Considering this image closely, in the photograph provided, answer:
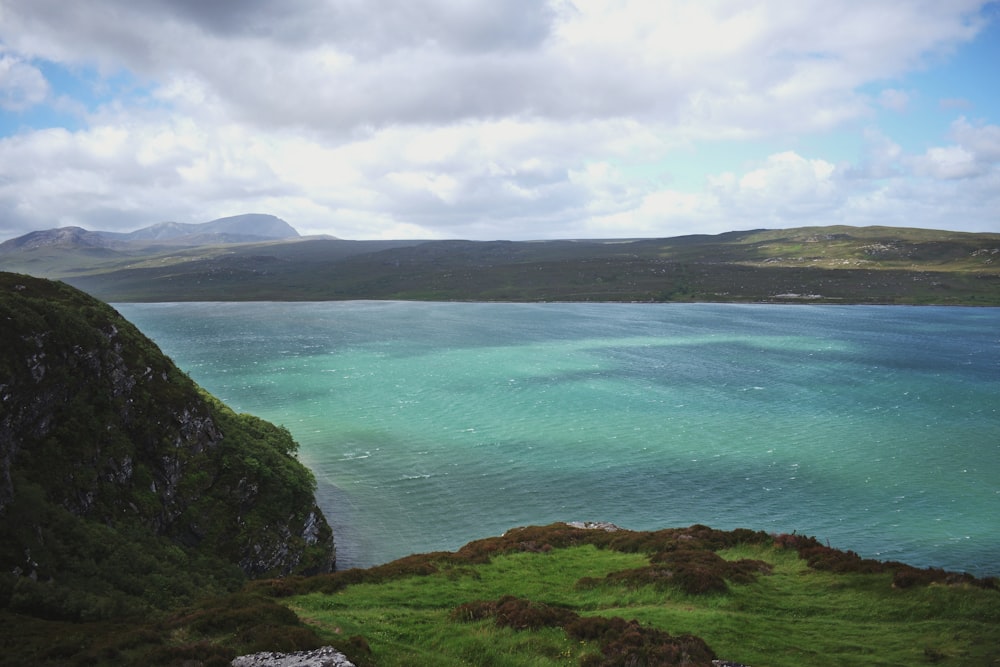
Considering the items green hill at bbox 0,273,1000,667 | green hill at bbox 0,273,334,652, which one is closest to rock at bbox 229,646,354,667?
green hill at bbox 0,273,1000,667

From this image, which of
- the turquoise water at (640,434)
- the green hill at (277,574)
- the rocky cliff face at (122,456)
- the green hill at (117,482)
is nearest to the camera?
the green hill at (277,574)

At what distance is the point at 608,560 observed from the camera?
3025 centimetres

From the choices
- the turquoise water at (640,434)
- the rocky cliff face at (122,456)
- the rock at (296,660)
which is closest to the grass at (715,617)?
the rock at (296,660)

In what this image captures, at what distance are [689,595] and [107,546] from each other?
2596cm

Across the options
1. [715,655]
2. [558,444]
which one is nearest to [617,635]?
[715,655]

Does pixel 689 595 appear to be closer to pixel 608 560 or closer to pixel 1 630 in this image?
pixel 608 560

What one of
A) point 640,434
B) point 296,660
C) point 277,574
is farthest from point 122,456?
point 640,434

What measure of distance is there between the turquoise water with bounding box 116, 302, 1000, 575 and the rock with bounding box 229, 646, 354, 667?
23155mm

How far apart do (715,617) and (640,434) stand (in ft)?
140

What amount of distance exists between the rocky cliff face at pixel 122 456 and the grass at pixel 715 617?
41.7 ft

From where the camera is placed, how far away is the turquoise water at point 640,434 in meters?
43.8

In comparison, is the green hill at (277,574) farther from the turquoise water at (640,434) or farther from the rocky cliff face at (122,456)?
the turquoise water at (640,434)

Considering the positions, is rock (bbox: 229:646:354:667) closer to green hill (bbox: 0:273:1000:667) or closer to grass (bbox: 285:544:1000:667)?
green hill (bbox: 0:273:1000:667)

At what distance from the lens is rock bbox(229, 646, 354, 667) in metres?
16.0
